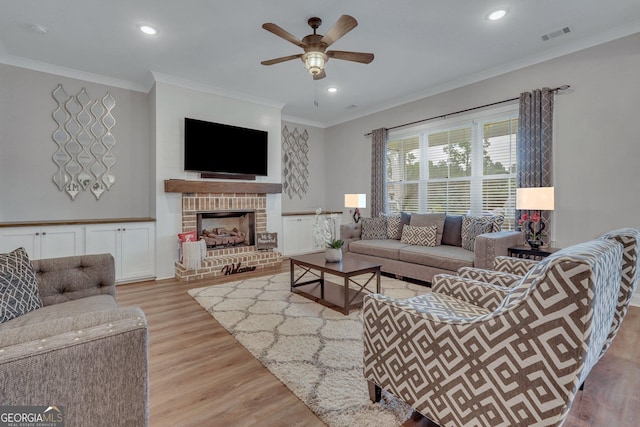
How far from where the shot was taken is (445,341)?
1.24 metres

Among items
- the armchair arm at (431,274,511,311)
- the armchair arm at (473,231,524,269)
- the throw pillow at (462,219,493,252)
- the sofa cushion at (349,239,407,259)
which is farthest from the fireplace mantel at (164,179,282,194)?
the armchair arm at (431,274,511,311)

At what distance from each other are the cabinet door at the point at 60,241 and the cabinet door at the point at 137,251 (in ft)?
1.49

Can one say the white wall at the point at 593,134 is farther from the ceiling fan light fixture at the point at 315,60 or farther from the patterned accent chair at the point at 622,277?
the ceiling fan light fixture at the point at 315,60

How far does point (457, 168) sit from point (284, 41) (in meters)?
3.00

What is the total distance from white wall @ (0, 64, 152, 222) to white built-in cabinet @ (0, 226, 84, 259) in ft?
1.67

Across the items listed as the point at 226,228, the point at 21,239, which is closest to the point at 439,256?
the point at 226,228

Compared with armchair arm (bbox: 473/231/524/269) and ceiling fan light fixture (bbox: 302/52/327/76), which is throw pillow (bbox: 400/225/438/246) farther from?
ceiling fan light fixture (bbox: 302/52/327/76)

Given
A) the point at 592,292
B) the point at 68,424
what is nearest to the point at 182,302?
the point at 68,424

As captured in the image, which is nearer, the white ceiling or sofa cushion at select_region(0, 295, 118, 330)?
sofa cushion at select_region(0, 295, 118, 330)

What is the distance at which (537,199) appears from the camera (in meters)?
3.18

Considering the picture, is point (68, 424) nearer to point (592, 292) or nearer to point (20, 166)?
point (592, 292)

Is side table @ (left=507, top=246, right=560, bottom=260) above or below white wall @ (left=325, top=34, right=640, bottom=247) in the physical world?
below

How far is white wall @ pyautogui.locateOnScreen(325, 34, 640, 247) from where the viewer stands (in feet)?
10.1

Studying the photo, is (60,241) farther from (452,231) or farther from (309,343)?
(452,231)
